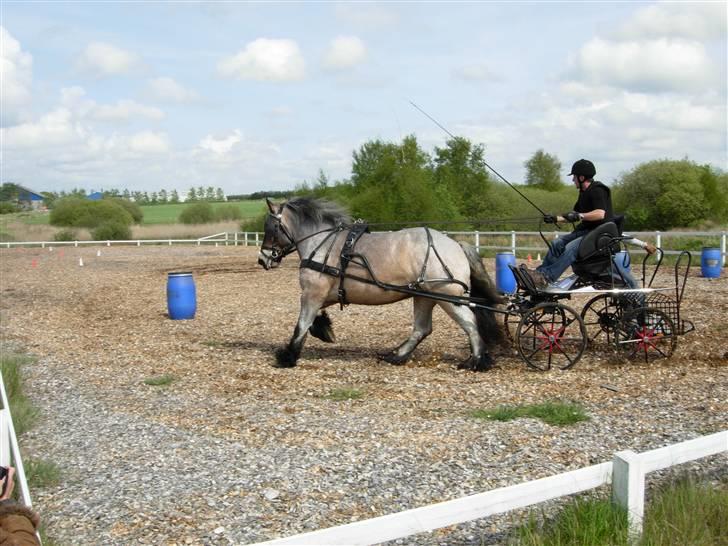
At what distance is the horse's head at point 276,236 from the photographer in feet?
29.7

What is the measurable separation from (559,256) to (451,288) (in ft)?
4.21

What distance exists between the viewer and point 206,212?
61531 millimetres

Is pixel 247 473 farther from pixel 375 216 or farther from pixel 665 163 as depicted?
pixel 665 163

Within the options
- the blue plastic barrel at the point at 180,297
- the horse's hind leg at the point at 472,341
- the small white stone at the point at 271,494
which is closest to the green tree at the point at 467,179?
the blue plastic barrel at the point at 180,297

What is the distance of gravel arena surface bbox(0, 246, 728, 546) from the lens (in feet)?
14.8

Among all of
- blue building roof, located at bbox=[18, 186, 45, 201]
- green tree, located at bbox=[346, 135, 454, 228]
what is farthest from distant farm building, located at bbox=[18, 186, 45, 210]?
green tree, located at bbox=[346, 135, 454, 228]

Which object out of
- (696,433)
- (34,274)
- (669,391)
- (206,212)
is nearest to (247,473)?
(696,433)

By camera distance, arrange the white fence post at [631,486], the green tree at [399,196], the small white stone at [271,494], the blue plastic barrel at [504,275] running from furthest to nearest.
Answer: the green tree at [399,196], the blue plastic barrel at [504,275], the small white stone at [271,494], the white fence post at [631,486]

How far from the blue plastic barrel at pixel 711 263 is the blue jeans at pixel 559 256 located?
9767 mm

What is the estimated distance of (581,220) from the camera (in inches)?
308

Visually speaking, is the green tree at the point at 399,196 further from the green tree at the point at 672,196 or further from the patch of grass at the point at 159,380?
the patch of grass at the point at 159,380

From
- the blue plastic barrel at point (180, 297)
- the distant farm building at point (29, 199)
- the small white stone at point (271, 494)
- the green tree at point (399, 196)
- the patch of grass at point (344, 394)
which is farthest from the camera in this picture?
the distant farm building at point (29, 199)

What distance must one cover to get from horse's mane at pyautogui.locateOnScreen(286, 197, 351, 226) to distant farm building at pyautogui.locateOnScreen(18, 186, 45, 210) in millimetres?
111857

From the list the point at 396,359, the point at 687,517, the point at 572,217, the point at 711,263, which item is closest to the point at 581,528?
the point at 687,517
